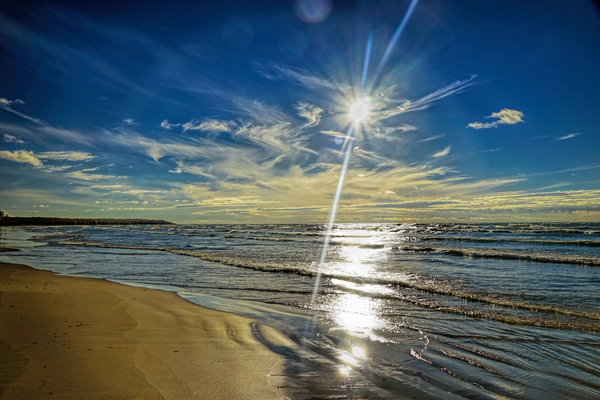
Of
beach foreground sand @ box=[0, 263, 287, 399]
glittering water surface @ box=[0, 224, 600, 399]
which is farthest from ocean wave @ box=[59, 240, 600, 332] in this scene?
beach foreground sand @ box=[0, 263, 287, 399]

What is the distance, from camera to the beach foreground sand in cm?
328

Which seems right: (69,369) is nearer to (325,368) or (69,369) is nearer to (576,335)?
A: (325,368)

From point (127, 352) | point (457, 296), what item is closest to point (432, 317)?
point (457, 296)

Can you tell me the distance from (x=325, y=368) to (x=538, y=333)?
14.4 feet

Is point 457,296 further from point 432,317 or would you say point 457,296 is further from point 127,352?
point 127,352

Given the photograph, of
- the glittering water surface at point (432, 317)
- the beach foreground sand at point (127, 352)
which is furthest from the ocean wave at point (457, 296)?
the beach foreground sand at point (127, 352)

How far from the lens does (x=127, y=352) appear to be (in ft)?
14.0

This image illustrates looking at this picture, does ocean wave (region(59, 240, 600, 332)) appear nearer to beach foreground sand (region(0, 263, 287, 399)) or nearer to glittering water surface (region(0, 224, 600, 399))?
glittering water surface (region(0, 224, 600, 399))

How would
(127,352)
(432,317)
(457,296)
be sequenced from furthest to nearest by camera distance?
(457,296) < (432,317) < (127,352)

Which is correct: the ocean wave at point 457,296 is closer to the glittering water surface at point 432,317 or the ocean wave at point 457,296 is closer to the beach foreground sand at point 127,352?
the glittering water surface at point 432,317

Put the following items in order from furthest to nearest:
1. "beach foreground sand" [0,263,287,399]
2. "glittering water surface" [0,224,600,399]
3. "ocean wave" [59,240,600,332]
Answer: "ocean wave" [59,240,600,332] → "glittering water surface" [0,224,600,399] → "beach foreground sand" [0,263,287,399]

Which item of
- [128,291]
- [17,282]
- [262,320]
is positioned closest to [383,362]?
[262,320]

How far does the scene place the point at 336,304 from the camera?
25.9 feet

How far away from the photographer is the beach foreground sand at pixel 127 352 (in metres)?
3.28
